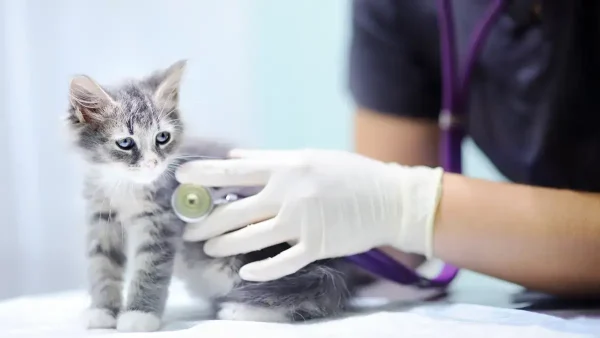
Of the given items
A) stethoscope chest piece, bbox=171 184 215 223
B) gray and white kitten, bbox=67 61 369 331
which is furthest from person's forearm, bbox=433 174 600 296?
stethoscope chest piece, bbox=171 184 215 223

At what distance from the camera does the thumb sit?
0.64 m

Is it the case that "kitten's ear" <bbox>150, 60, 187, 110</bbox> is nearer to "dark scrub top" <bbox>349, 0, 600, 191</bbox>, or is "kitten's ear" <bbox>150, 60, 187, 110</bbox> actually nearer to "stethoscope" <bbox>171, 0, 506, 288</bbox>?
"stethoscope" <bbox>171, 0, 506, 288</bbox>

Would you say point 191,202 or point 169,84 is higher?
Answer: point 169,84

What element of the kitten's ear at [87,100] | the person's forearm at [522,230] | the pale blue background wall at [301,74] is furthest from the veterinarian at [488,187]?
the pale blue background wall at [301,74]

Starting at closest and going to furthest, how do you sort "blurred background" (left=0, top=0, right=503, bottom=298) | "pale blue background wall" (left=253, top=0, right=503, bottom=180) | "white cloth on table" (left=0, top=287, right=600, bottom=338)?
"white cloth on table" (left=0, top=287, right=600, bottom=338) < "blurred background" (left=0, top=0, right=503, bottom=298) < "pale blue background wall" (left=253, top=0, right=503, bottom=180)

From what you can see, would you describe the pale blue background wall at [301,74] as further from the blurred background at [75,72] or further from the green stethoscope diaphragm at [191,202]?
the green stethoscope diaphragm at [191,202]

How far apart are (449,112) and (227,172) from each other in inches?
11.0

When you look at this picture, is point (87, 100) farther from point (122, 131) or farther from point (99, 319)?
point (99, 319)

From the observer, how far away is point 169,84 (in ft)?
2.06

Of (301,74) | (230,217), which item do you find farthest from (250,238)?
(301,74)

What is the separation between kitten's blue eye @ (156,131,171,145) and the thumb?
0.47ft

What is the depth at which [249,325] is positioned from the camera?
600 millimetres

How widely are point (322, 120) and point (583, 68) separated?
19.0 inches

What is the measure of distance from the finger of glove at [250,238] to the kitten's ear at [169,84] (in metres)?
0.13
